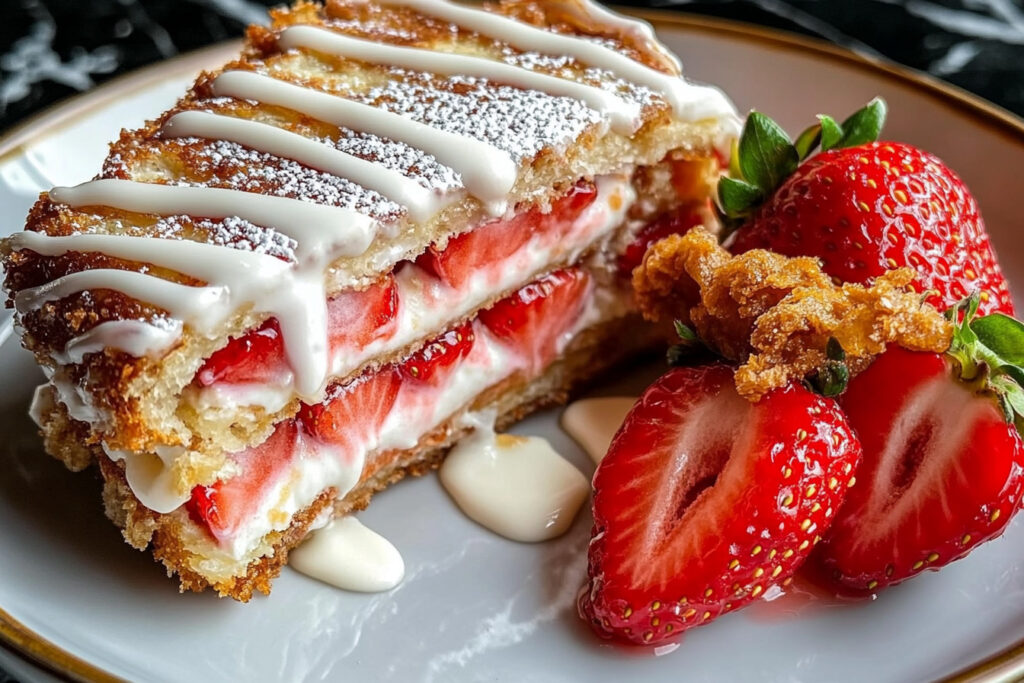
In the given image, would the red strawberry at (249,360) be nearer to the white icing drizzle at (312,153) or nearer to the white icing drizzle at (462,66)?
the white icing drizzle at (312,153)

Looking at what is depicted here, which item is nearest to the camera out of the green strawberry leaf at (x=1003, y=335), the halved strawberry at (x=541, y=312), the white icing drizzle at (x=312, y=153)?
the green strawberry leaf at (x=1003, y=335)

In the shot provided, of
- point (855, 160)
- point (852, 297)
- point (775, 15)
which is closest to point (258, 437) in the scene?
point (852, 297)

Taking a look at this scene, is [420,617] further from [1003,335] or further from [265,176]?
[1003,335]

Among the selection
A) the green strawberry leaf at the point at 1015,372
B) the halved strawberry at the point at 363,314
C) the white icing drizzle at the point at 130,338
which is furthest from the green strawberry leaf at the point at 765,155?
the white icing drizzle at the point at 130,338

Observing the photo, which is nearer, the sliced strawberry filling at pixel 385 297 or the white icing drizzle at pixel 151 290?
the white icing drizzle at pixel 151 290

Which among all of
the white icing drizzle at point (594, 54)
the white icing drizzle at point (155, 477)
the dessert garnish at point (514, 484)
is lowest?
the dessert garnish at point (514, 484)

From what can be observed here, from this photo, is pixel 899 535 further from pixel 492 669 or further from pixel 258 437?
pixel 258 437
